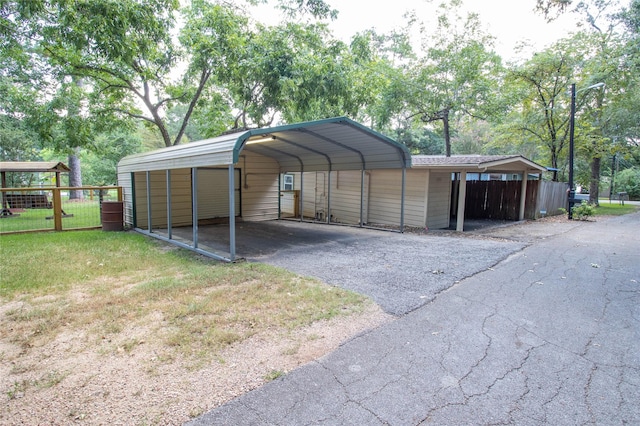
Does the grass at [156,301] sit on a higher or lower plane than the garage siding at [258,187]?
lower

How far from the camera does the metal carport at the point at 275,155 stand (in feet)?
19.0

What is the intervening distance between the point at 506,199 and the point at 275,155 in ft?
29.6

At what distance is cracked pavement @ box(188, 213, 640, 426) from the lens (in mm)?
2041

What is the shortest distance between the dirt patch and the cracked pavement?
0.17 meters

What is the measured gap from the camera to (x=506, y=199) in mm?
13000

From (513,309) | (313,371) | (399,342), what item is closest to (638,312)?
(513,309)

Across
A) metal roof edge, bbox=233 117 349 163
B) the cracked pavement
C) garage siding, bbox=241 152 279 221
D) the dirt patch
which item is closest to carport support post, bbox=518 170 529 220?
the cracked pavement

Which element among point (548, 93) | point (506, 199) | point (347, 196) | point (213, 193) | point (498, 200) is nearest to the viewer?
point (213, 193)

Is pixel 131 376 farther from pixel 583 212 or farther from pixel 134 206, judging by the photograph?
pixel 583 212

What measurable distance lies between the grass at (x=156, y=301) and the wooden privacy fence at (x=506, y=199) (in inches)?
433

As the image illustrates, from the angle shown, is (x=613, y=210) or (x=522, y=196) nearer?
(x=522, y=196)

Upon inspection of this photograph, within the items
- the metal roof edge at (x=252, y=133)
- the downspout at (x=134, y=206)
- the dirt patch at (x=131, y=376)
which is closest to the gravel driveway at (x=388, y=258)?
the dirt patch at (x=131, y=376)

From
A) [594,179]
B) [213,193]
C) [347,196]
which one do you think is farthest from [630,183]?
[213,193]

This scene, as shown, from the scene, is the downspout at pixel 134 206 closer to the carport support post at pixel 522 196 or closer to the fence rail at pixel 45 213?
the fence rail at pixel 45 213
